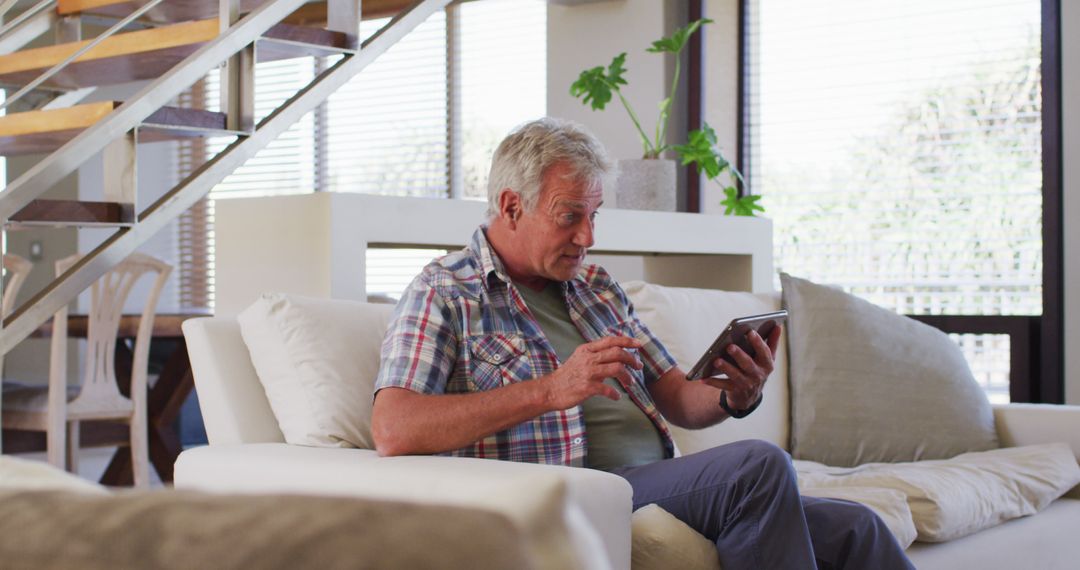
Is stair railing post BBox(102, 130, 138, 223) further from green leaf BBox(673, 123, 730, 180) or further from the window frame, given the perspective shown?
the window frame

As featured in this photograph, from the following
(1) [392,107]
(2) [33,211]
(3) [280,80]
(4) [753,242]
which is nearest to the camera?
(2) [33,211]

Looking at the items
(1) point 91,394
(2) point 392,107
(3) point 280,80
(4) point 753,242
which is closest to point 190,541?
(4) point 753,242

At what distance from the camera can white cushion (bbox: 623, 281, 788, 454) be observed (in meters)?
2.90

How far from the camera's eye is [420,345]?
206cm

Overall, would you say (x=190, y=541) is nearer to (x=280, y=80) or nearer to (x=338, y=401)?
(x=338, y=401)

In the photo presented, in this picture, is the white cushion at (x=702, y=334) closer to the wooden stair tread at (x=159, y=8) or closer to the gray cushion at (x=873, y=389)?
the gray cushion at (x=873, y=389)

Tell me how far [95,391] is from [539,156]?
2.89m

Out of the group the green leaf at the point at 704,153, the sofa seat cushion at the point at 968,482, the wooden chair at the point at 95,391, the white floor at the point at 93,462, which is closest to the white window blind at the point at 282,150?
the white floor at the point at 93,462

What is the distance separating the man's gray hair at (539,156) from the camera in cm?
227

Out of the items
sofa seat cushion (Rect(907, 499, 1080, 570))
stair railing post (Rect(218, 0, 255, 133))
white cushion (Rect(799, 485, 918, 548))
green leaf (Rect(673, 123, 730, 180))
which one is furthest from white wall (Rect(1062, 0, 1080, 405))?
stair railing post (Rect(218, 0, 255, 133))

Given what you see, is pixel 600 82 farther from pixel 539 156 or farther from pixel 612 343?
pixel 612 343

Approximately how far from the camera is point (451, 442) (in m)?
1.96

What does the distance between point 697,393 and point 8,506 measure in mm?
1969

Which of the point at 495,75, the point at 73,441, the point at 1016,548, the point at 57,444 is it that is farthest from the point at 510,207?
the point at 495,75
